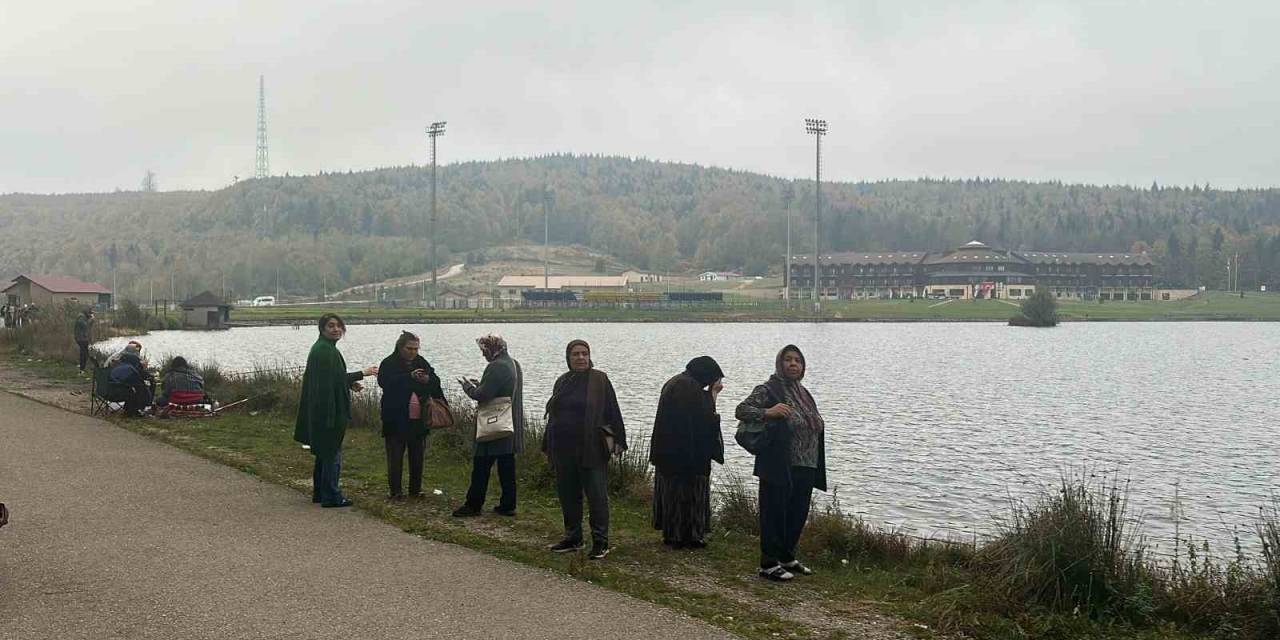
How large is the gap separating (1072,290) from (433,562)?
591ft

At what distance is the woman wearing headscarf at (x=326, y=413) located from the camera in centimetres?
1207

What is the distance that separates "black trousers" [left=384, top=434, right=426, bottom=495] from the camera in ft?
41.4

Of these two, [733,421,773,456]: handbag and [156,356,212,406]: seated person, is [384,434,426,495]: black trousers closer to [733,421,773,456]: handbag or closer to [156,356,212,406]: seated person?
[733,421,773,456]: handbag

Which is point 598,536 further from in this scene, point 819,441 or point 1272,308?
point 1272,308

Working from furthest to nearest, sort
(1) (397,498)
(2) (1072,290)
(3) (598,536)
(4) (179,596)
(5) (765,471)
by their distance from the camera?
1. (2) (1072,290)
2. (1) (397,498)
3. (3) (598,536)
4. (5) (765,471)
5. (4) (179,596)

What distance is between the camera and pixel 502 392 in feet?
36.9

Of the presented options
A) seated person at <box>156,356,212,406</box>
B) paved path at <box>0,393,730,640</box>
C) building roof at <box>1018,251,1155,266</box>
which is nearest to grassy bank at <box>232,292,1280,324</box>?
building roof at <box>1018,251,1155,266</box>

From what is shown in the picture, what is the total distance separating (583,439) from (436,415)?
2.84 metres

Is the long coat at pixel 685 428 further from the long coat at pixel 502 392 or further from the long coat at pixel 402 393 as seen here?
the long coat at pixel 402 393

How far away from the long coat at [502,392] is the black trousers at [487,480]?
157 mm

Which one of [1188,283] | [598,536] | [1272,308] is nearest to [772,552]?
[598,536]

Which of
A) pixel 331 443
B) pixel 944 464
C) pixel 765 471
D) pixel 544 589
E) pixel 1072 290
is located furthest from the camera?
pixel 1072 290

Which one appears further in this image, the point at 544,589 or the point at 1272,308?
the point at 1272,308

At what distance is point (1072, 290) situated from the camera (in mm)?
175250
